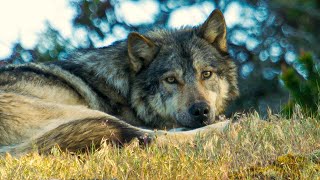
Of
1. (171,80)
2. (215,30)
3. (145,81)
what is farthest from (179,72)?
(215,30)

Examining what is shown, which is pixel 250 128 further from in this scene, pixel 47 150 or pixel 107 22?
pixel 107 22

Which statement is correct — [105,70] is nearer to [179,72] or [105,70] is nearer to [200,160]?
[179,72]

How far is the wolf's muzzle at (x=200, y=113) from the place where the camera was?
26.1 ft

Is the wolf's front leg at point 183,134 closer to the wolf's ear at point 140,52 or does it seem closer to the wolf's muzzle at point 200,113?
the wolf's muzzle at point 200,113

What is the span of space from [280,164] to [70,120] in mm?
2518

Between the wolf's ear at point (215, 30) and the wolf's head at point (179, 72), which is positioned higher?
the wolf's ear at point (215, 30)

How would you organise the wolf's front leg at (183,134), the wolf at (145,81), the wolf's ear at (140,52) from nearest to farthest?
1. the wolf's front leg at (183,134)
2. the wolf at (145,81)
3. the wolf's ear at (140,52)

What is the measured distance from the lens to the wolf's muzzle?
796cm

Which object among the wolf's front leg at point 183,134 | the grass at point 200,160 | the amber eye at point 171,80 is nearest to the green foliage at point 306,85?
the amber eye at point 171,80

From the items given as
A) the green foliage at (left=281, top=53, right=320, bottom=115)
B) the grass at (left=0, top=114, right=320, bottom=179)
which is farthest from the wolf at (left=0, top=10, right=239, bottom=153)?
the grass at (left=0, top=114, right=320, bottom=179)

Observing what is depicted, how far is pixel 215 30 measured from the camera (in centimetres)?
881

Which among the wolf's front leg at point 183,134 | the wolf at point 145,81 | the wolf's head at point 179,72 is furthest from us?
the wolf's head at point 179,72

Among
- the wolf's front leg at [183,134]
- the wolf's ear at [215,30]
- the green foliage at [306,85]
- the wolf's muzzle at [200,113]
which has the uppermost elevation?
the wolf's ear at [215,30]

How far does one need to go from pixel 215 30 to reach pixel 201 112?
51.6 inches
